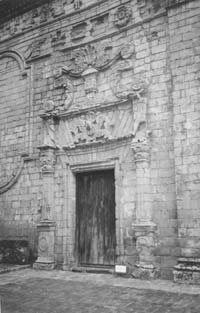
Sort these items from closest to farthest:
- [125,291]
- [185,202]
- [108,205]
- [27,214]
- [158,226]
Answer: [125,291], [185,202], [158,226], [108,205], [27,214]

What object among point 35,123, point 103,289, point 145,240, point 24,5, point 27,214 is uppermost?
point 24,5

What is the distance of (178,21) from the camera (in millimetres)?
6094

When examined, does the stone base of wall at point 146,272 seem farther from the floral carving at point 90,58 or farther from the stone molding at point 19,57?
the stone molding at point 19,57

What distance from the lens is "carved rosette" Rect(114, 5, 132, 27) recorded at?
22.5ft

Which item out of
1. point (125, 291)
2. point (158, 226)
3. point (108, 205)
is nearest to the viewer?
point (125, 291)

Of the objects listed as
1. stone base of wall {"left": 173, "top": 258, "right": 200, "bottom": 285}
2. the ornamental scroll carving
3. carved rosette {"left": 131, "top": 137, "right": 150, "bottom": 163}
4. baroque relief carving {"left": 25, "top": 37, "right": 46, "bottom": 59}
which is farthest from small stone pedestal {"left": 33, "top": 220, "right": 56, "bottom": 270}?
baroque relief carving {"left": 25, "top": 37, "right": 46, "bottom": 59}

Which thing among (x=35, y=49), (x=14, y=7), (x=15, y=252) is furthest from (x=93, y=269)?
(x=14, y=7)

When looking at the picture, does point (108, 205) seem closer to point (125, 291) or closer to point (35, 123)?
point (125, 291)

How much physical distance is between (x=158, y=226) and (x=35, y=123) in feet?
12.6

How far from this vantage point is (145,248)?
5785mm

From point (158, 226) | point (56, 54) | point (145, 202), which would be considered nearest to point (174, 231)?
point (158, 226)

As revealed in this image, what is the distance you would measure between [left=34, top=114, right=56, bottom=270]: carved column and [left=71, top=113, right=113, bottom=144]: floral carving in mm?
603

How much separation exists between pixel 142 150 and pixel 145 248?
171 cm

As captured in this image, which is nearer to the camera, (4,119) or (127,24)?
(127,24)
